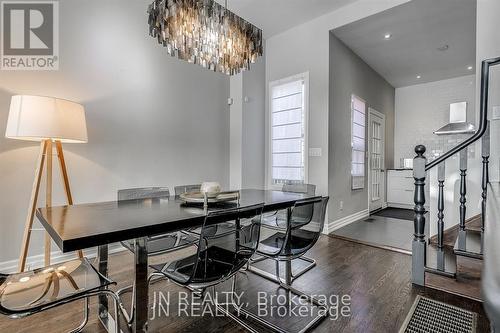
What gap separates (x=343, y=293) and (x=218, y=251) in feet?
4.13

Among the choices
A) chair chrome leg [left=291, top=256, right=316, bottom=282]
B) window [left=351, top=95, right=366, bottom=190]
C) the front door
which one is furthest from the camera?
the front door

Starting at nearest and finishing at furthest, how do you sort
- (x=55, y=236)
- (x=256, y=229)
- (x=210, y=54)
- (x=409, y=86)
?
(x=55, y=236) < (x=256, y=229) < (x=210, y=54) < (x=409, y=86)

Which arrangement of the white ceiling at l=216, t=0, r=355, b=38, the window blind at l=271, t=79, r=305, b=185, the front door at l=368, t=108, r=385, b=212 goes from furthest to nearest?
the front door at l=368, t=108, r=385, b=212 → the window blind at l=271, t=79, r=305, b=185 → the white ceiling at l=216, t=0, r=355, b=38

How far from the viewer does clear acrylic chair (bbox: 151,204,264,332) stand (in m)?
1.31

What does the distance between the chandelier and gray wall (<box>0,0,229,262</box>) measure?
45.0 inches

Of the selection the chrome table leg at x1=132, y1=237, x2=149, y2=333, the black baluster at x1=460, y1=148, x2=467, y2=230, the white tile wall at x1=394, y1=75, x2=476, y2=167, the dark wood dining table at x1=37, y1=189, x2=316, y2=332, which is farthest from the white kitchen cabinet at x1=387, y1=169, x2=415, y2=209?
the chrome table leg at x1=132, y1=237, x2=149, y2=333

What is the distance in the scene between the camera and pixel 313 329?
162 centimetres

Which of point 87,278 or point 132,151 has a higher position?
point 132,151

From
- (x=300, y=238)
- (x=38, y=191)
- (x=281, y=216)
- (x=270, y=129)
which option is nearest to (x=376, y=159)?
(x=270, y=129)

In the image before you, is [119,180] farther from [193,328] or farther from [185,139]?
[193,328]

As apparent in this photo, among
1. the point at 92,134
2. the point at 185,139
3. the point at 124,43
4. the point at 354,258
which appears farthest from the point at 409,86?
the point at 92,134

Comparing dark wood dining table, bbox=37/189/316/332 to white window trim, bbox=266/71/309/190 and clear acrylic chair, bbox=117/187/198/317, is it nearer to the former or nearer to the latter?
clear acrylic chair, bbox=117/187/198/317

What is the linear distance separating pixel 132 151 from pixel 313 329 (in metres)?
2.62

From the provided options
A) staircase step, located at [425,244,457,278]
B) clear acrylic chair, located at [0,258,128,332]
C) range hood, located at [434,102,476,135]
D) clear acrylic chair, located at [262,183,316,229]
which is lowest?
staircase step, located at [425,244,457,278]
